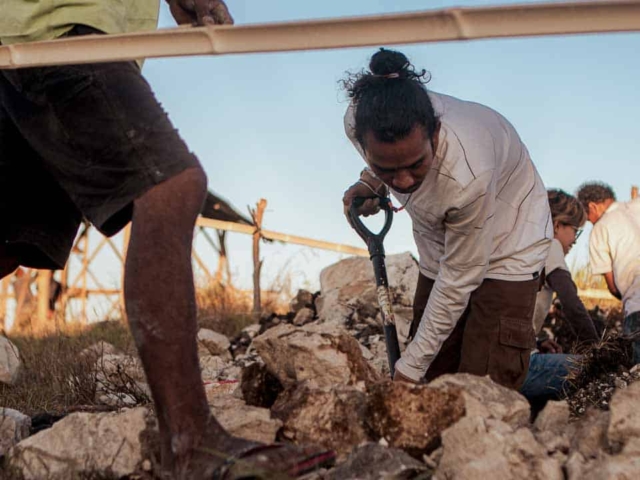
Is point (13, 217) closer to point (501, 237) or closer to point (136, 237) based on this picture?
point (136, 237)

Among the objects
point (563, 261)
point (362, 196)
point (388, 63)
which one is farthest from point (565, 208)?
point (388, 63)

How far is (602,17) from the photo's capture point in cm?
Answer: 147

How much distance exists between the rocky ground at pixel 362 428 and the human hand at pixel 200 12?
115cm

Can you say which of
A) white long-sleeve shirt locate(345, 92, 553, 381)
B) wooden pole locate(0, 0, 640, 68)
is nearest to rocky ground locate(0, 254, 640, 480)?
white long-sleeve shirt locate(345, 92, 553, 381)

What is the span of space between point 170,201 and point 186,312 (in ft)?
0.90

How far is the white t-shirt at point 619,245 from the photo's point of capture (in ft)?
19.0

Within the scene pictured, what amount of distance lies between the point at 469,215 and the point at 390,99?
1.84 ft

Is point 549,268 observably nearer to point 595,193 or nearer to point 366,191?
point 595,193

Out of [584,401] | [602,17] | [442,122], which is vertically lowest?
[584,401]

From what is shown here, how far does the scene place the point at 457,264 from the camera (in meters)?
3.24

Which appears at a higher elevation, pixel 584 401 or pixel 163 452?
pixel 163 452

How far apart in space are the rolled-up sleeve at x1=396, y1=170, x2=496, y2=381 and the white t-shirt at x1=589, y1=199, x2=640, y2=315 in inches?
110

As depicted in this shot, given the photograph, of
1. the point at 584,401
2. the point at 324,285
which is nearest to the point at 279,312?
the point at 324,285

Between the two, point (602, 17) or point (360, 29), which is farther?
point (360, 29)
